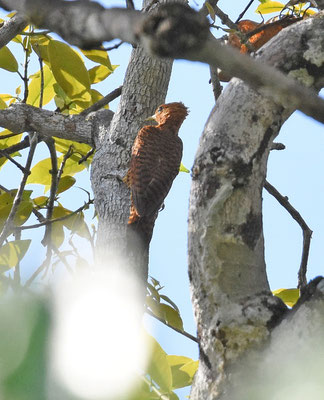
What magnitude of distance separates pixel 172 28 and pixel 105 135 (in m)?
1.92

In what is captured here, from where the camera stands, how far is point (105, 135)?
228cm

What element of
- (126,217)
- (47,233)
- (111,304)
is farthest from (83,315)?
(47,233)

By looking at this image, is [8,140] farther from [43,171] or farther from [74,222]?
[74,222]

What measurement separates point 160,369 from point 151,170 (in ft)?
5.83

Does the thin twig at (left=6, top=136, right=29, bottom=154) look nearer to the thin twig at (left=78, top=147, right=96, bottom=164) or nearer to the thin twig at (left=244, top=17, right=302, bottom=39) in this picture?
the thin twig at (left=78, top=147, right=96, bottom=164)

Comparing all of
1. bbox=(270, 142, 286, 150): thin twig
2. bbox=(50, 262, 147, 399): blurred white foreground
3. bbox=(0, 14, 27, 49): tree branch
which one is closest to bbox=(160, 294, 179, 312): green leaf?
bbox=(270, 142, 286, 150): thin twig

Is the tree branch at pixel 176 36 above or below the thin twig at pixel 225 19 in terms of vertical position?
below

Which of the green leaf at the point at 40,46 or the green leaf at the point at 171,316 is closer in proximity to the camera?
the green leaf at the point at 171,316

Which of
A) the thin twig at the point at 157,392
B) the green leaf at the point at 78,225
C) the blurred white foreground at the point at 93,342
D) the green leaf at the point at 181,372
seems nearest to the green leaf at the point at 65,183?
the green leaf at the point at 78,225

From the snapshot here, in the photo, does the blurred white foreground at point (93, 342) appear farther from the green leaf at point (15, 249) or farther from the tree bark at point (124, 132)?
the tree bark at point (124, 132)

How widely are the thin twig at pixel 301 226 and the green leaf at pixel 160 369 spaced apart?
79cm

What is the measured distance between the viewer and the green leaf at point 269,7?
2.62 metres

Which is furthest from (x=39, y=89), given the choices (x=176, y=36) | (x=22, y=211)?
(x=176, y=36)

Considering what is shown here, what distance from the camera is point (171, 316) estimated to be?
6.57ft
